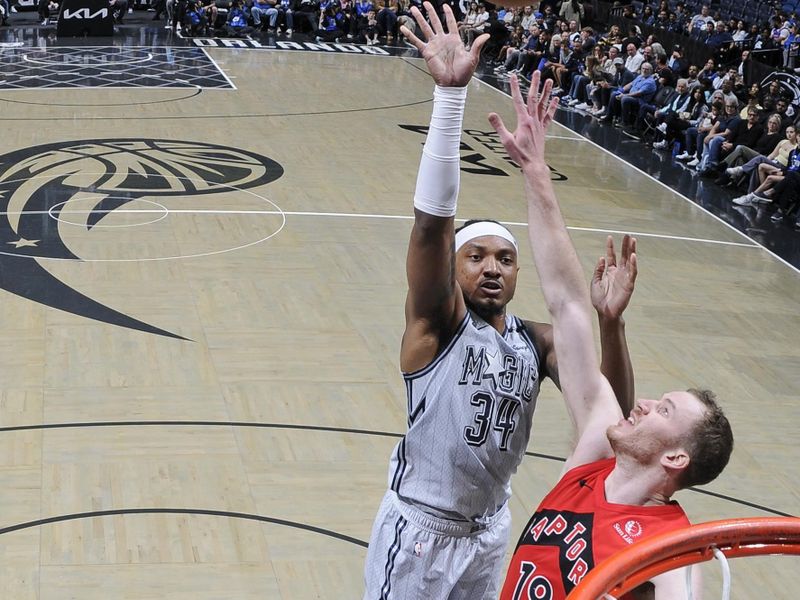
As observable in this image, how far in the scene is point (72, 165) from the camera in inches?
538

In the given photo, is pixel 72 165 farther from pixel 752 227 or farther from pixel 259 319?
pixel 752 227

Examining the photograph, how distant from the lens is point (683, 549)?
2.52 meters

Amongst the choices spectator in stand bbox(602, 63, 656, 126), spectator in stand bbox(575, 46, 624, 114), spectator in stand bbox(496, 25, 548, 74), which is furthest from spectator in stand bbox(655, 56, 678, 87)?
spectator in stand bbox(496, 25, 548, 74)

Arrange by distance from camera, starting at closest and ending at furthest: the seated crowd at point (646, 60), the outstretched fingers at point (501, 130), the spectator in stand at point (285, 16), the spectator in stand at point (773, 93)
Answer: the outstretched fingers at point (501, 130)
the seated crowd at point (646, 60)
the spectator in stand at point (773, 93)
the spectator in stand at point (285, 16)

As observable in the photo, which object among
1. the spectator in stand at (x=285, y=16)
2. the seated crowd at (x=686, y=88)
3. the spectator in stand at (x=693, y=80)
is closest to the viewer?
the seated crowd at (x=686, y=88)

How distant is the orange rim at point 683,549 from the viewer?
2.37 meters

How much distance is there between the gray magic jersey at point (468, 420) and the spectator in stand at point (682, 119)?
14.2 meters

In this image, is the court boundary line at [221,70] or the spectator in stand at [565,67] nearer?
the court boundary line at [221,70]

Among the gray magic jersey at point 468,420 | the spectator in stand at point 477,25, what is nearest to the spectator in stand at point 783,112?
the spectator in stand at point 477,25

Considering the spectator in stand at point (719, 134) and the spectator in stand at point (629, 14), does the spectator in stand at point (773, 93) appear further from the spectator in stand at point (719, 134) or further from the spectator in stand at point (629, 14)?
the spectator in stand at point (629, 14)

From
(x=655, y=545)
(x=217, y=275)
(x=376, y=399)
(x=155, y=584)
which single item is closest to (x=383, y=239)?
(x=217, y=275)

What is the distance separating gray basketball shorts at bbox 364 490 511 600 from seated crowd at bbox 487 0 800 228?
1005 cm

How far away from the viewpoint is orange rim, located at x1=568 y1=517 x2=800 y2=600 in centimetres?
237

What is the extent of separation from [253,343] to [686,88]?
11.0 m
